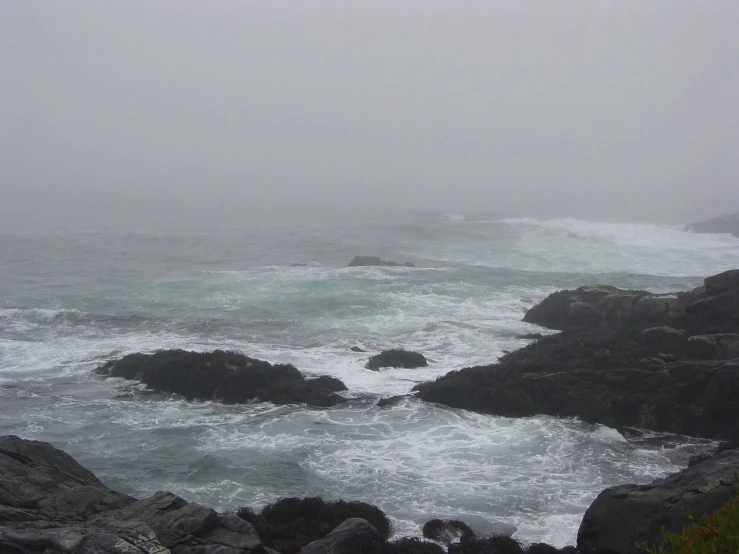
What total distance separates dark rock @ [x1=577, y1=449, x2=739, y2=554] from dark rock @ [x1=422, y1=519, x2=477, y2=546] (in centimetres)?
216

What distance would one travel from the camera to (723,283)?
25578 millimetres

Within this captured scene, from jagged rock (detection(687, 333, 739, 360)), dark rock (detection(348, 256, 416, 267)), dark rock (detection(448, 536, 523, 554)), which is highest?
dark rock (detection(348, 256, 416, 267))

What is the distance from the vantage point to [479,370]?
22828 mm

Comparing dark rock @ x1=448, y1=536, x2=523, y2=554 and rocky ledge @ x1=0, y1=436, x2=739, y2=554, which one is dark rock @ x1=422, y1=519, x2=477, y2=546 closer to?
rocky ledge @ x1=0, y1=436, x2=739, y2=554

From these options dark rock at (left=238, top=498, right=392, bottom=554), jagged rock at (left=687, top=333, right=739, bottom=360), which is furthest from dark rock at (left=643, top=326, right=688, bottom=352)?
dark rock at (left=238, top=498, right=392, bottom=554)

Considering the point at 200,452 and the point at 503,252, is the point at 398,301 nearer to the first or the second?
the point at 200,452

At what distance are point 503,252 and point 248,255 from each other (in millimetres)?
19713

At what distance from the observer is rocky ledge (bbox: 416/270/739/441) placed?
19.3m

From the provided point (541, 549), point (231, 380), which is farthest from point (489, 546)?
point (231, 380)

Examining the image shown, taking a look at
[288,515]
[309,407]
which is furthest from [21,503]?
[309,407]

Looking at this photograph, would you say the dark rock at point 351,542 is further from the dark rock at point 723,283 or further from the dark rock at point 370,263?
the dark rock at point 370,263

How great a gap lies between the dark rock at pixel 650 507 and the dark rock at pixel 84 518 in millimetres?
5920

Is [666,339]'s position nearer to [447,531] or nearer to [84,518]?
[447,531]

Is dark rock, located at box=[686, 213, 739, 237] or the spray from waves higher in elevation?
dark rock, located at box=[686, 213, 739, 237]
